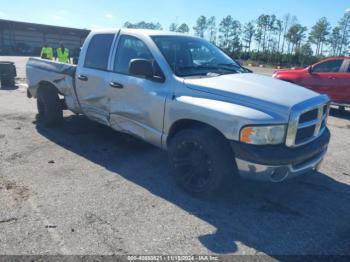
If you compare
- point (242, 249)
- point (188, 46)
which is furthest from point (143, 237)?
point (188, 46)

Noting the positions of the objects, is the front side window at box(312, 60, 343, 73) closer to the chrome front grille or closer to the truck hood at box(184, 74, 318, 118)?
the chrome front grille

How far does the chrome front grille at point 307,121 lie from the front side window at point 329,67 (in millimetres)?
6359

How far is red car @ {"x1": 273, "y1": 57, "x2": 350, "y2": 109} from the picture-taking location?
31.4 ft

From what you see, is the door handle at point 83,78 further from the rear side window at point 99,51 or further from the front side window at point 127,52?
the front side window at point 127,52

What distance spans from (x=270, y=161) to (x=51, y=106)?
4.65 meters

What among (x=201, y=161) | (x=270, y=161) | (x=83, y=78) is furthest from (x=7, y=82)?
(x=270, y=161)

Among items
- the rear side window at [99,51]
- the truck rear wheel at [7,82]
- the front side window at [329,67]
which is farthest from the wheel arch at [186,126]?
the truck rear wheel at [7,82]

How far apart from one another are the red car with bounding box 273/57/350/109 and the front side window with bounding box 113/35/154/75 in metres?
7.02

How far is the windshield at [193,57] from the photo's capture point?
4418mm

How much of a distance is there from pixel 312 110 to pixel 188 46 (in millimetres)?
2006

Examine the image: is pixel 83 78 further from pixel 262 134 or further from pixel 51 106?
pixel 262 134

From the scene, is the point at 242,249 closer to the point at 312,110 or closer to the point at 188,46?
the point at 312,110

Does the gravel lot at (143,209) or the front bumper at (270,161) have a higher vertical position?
the front bumper at (270,161)

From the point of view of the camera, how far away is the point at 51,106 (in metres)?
6.57
